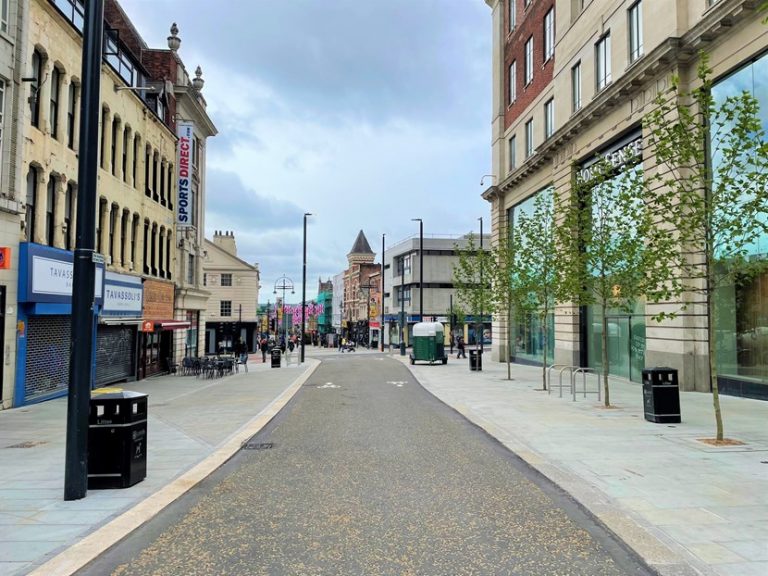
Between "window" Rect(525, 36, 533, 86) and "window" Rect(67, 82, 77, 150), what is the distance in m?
22.7

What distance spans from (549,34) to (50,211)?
2405 centimetres

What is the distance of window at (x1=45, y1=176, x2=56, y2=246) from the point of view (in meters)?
16.8

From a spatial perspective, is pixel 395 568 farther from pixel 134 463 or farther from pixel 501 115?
pixel 501 115

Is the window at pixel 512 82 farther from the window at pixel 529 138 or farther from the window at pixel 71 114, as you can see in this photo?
the window at pixel 71 114

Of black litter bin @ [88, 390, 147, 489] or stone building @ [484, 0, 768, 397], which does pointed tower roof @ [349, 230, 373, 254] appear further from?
black litter bin @ [88, 390, 147, 489]

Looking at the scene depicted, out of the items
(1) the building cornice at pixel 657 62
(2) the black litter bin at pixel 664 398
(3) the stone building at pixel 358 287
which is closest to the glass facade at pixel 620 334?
(1) the building cornice at pixel 657 62

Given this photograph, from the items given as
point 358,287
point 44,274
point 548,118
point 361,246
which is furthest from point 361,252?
point 44,274

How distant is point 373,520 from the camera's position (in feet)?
19.1

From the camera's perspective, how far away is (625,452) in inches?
351

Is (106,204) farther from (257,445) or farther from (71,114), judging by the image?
(257,445)

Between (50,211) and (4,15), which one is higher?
(4,15)

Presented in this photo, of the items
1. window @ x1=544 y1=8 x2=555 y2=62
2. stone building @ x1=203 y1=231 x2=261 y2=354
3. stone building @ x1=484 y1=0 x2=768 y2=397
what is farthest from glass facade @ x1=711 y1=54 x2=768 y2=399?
stone building @ x1=203 y1=231 x2=261 y2=354

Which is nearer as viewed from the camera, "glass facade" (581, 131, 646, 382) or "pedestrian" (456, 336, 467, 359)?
"glass facade" (581, 131, 646, 382)

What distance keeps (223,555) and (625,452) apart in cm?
637
